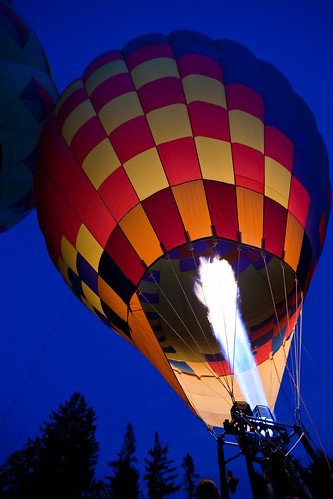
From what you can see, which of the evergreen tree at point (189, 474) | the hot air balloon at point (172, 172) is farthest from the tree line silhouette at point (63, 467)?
the evergreen tree at point (189, 474)

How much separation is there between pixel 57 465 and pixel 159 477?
34.9 ft

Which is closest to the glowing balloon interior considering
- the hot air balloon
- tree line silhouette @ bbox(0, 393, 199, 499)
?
the hot air balloon

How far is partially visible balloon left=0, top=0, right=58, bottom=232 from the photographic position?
15.9 ft

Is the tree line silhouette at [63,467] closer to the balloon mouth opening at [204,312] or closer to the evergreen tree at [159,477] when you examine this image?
the evergreen tree at [159,477]

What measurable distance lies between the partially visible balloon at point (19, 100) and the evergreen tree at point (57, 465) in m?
9.08

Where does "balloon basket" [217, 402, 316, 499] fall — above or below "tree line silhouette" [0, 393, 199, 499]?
below

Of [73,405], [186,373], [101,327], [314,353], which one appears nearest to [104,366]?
[101,327]

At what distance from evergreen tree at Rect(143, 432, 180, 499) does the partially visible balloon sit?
731 inches

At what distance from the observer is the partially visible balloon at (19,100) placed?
191 inches

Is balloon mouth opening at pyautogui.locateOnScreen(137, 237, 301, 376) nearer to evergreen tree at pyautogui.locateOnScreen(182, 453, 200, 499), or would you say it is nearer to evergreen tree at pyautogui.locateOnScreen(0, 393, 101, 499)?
evergreen tree at pyautogui.locateOnScreen(0, 393, 101, 499)

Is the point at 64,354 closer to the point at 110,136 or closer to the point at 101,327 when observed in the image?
the point at 101,327

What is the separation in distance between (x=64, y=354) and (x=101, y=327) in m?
10.9

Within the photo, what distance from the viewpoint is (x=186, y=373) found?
5.45 m

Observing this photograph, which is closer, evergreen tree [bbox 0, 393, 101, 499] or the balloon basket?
the balloon basket
